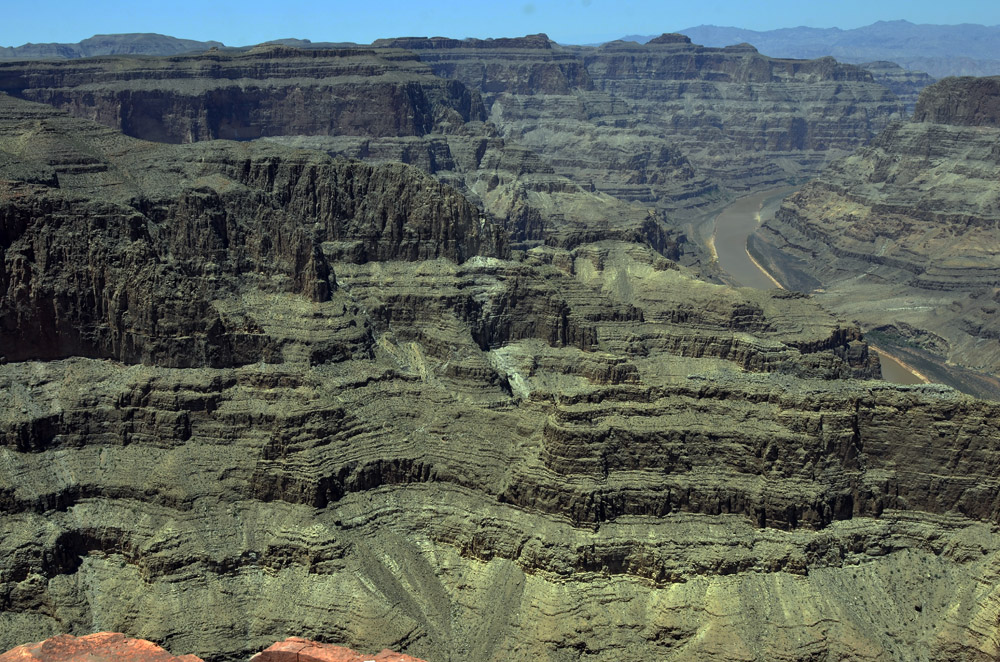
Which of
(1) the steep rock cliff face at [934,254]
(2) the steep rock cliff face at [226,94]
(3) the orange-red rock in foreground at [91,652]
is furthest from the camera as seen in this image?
(2) the steep rock cliff face at [226,94]

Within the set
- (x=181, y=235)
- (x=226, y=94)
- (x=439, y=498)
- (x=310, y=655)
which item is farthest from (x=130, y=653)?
(x=226, y=94)

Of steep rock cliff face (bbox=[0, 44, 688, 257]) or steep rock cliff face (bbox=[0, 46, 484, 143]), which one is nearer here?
steep rock cliff face (bbox=[0, 44, 688, 257])

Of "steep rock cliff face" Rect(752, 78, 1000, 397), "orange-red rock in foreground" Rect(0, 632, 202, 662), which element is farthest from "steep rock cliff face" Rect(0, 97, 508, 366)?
"steep rock cliff face" Rect(752, 78, 1000, 397)

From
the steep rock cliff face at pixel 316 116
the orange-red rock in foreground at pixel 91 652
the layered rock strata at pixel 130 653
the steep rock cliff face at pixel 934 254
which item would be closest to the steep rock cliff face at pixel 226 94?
the steep rock cliff face at pixel 316 116

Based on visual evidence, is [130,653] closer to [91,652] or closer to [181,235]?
[91,652]

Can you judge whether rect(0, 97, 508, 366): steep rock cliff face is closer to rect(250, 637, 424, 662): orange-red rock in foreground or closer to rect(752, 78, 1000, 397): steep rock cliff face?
rect(250, 637, 424, 662): orange-red rock in foreground

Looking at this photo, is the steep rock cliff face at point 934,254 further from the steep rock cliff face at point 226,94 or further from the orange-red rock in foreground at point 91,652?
the orange-red rock in foreground at point 91,652

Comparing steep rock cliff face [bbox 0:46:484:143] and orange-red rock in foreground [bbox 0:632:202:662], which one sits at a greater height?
steep rock cliff face [bbox 0:46:484:143]

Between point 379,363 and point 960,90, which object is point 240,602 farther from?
point 960,90
